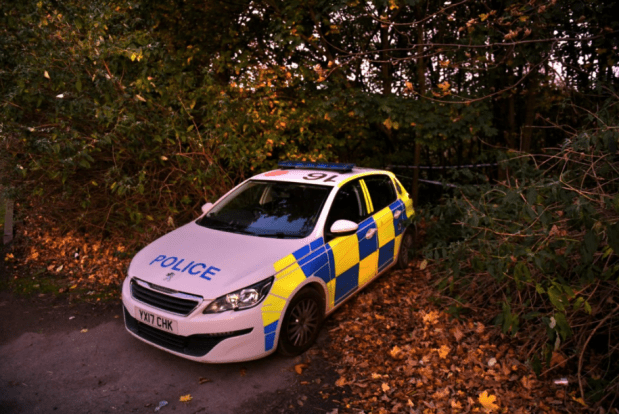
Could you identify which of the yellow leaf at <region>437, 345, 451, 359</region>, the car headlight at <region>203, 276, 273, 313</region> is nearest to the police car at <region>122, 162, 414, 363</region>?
the car headlight at <region>203, 276, 273, 313</region>

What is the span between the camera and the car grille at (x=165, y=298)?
12.3 feet

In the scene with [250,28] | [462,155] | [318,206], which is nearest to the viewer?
[318,206]

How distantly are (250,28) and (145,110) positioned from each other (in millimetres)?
3521

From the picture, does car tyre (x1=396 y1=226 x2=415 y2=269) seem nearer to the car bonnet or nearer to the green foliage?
the green foliage

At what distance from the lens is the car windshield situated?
4.56 meters

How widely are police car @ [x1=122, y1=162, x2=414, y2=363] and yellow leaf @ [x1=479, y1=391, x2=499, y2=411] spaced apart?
154cm

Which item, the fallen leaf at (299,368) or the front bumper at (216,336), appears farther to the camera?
the fallen leaf at (299,368)

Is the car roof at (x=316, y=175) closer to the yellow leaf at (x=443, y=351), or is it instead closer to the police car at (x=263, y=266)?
the police car at (x=263, y=266)

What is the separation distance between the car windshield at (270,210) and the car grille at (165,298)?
1.02m

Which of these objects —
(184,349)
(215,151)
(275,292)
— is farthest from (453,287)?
(215,151)

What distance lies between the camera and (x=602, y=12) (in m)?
6.50

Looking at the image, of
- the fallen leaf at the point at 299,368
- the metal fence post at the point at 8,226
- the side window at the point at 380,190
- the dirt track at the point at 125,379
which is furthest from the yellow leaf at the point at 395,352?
the metal fence post at the point at 8,226

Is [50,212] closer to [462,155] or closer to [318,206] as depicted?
[318,206]

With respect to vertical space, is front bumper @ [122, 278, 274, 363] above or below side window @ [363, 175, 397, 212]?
below
